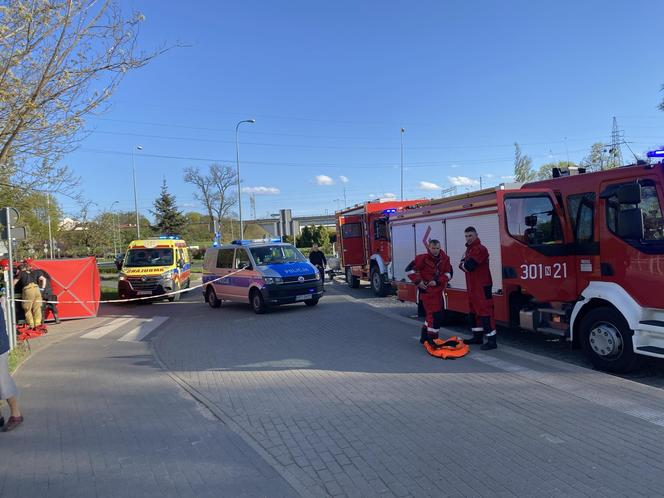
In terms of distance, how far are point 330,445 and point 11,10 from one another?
22.9ft

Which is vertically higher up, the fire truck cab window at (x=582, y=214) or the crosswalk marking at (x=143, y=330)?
the fire truck cab window at (x=582, y=214)

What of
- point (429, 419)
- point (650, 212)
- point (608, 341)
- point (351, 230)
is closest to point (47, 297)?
point (351, 230)

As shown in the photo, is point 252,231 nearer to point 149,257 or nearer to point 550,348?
point 149,257

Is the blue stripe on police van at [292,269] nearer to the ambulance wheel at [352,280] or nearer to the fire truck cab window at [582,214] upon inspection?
the ambulance wheel at [352,280]

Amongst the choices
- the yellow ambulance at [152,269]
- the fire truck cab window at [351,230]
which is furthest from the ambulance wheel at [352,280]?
the yellow ambulance at [152,269]

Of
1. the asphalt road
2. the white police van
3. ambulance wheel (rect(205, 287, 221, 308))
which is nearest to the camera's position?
the asphalt road

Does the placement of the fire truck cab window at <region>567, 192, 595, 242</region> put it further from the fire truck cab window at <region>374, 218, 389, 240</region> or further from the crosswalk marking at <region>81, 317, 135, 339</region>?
the crosswalk marking at <region>81, 317, 135, 339</region>

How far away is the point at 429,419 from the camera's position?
485 cm

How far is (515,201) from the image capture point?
790 cm

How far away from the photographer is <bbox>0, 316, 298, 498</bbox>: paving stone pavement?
3.70 metres

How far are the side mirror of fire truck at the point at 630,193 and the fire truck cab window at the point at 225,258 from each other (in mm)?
11082

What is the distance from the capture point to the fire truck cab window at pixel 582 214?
22.9ft

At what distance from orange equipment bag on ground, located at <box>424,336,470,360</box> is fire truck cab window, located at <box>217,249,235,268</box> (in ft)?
28.4

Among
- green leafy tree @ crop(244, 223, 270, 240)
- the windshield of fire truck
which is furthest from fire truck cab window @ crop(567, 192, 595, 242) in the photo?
green leafy tree @ crop(244, 223, 270, 240)
